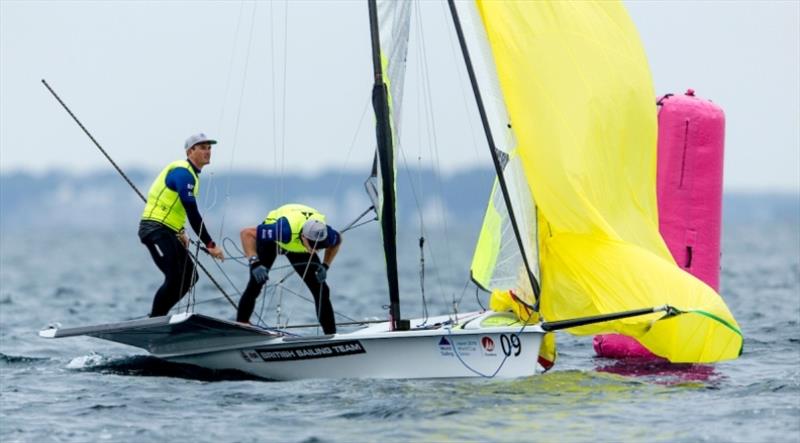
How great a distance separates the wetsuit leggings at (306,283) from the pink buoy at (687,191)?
317 centimetres

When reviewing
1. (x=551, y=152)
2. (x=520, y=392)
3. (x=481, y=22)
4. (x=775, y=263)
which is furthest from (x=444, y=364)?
(x=775, y=263)

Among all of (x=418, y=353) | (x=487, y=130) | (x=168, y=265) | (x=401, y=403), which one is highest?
(x=487, y=130)

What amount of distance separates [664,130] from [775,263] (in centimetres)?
2851

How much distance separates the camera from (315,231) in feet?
39.3

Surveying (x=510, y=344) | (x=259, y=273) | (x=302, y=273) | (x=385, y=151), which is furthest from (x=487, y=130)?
(x=259, y=273)

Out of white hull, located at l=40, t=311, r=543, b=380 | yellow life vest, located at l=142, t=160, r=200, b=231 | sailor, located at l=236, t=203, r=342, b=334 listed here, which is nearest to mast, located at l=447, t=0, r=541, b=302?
white hull, located at l=40, t=311, r=543, b=380

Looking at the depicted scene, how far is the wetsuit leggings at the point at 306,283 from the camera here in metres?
12.2

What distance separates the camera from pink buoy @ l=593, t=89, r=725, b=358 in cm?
1405

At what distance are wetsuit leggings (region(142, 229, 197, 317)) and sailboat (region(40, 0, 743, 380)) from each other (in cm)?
34

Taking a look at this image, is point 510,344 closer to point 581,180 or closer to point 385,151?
point 581,180

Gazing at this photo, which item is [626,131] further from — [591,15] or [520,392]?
[520,392]

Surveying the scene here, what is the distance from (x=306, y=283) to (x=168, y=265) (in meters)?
1.14

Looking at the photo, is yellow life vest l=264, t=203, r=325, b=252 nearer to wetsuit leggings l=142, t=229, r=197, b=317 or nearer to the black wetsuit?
the black wetsuit

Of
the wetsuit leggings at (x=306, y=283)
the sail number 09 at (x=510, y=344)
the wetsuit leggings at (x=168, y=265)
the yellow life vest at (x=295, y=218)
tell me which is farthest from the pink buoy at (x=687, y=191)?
the wetsuit leggings at (x=168, y=265)
